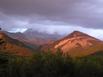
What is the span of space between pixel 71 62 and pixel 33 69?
16.9 ft

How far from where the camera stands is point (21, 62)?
4200 cm

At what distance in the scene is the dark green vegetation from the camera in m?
40.4

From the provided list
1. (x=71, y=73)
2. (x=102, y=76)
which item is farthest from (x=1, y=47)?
(x=102, y=76)

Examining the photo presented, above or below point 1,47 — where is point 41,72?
below

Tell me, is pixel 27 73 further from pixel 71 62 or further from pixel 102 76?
pixel 102 76

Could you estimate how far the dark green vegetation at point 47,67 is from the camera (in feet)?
133

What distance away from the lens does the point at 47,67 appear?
41.7 metres

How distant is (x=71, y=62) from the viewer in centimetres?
4331

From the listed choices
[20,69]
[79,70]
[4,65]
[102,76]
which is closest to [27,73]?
[20,69]

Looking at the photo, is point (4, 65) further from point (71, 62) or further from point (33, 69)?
point (71, 62)

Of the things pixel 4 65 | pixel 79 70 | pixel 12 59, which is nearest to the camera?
pixel 4 65

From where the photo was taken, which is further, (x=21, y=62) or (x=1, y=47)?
(x=21, y=62)

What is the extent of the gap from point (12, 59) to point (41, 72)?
379cm

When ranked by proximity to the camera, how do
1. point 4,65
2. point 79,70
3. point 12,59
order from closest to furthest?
1. point 4,65
2. point 12,59
3. point 79,70
